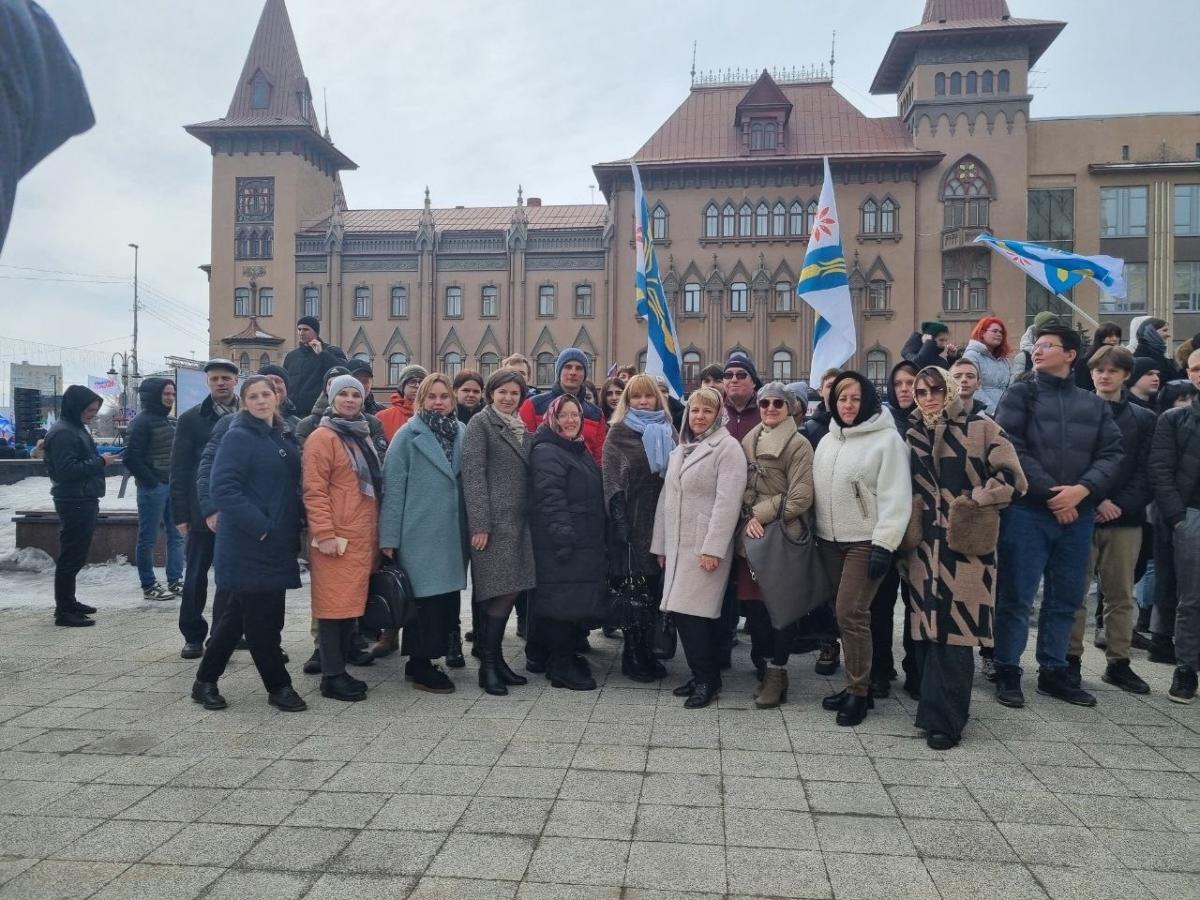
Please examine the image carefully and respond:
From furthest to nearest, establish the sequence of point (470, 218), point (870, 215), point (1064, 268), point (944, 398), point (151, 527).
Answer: point (470, 218)
point (870, 215)
point (1064, 268)
point (151, 527)
point (944, 398)

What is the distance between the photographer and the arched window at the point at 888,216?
131ft

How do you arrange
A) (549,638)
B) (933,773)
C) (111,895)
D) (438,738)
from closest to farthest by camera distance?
(111,895), (933,773), (438,738), (549,638)

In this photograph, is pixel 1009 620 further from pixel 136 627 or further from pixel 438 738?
pixel 136 627

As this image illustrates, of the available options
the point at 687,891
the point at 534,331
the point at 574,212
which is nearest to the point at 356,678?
the point at 687,891

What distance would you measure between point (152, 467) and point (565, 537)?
→ 515 centimetres

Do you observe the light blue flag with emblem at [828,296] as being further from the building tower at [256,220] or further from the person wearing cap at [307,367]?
the building tower at [256,220]

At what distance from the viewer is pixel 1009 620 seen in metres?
5.53

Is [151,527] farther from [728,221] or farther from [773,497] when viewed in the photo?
[728,221]

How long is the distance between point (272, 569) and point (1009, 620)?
471cm

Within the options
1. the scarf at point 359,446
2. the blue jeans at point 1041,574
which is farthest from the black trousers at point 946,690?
the scarf at point 359,446

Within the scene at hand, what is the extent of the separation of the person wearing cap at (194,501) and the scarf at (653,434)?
329 cm

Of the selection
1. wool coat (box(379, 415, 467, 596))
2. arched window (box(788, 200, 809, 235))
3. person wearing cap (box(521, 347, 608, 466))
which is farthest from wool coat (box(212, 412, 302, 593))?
arched window (box(788, 200, 809, 235))

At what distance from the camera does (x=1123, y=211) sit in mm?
39156

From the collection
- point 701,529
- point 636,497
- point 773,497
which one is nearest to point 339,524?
point 636,497
